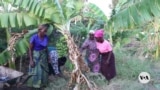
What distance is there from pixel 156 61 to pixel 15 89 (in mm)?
4694

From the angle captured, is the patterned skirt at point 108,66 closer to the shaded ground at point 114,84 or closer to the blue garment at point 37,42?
the shaded ground at point 114,84

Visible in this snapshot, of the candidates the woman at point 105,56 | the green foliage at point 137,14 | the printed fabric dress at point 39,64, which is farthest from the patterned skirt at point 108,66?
the green foliage at point 137,14

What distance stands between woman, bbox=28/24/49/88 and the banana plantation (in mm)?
214

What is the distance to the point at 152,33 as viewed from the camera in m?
11.0

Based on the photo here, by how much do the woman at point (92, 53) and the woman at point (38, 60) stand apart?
93 cm

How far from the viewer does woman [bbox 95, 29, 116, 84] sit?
764 cm

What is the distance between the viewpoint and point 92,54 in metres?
8.02

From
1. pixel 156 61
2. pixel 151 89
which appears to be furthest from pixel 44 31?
pixel 156 61

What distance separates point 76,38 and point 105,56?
2727mm

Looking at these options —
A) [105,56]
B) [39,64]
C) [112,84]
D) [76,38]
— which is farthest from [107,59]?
[76,38]

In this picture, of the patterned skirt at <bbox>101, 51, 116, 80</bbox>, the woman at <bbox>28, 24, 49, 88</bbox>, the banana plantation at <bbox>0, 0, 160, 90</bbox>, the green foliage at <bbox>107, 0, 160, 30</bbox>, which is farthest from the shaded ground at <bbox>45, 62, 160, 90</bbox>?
the green foliage at <bbox>107, 0, 160, 30</bbox>

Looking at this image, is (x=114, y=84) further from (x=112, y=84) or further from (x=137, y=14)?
(x=137, y=14)

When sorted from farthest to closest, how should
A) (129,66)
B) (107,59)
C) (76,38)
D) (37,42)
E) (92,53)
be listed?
1. (76,38)
2. (129,66)
3. (92,53)
4. (107,59)
5. (37,42)

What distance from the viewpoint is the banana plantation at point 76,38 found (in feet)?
21.1
